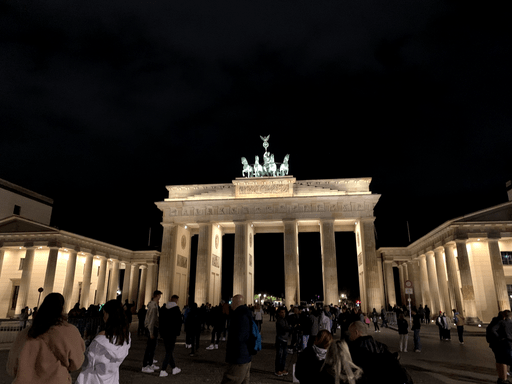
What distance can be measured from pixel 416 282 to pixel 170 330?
41318mm

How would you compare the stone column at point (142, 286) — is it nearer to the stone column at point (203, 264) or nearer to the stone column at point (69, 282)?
the stone column at point (69, 282)

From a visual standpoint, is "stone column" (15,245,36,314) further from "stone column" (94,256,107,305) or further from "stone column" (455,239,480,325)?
"stone column" (455,239,480,325)

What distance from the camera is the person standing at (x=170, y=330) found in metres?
9.41

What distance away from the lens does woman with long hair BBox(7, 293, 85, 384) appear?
3.48 meters

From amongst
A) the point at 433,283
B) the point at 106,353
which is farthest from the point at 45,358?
the point at 433,283

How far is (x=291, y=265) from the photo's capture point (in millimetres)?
38719

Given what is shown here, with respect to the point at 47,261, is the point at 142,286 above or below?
below

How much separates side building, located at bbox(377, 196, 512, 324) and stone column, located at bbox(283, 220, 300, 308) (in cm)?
1397

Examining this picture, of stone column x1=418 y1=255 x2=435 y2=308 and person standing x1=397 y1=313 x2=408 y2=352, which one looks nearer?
person standing x1=397 y1=313 x2=408 y2=352

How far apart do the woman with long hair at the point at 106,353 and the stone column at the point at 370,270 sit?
119ft

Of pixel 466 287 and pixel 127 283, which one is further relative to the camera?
pixel 127 283

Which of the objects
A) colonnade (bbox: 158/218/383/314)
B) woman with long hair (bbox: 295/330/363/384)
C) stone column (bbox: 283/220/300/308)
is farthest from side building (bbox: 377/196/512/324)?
woman with long hair (bbox: 295/330/363/384)

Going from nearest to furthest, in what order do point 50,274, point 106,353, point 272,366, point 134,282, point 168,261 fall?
point 106,353, point 272,366, point 50,274, point 168,261, point 134,282

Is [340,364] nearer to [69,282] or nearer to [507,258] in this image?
[507,258]
